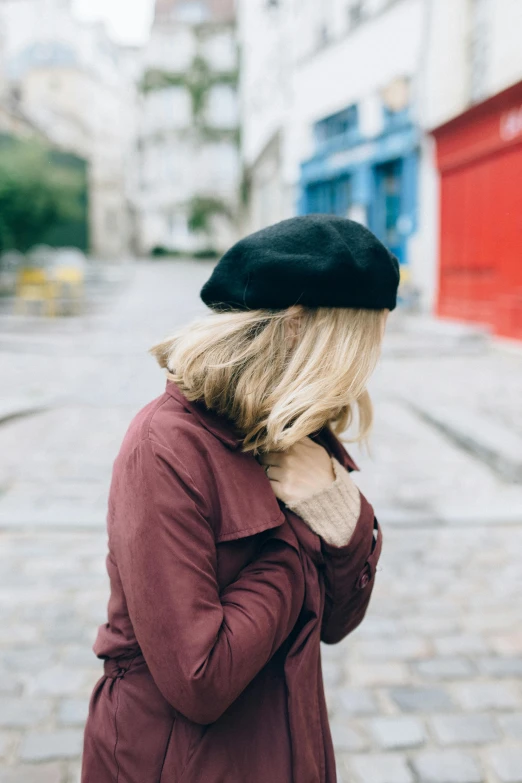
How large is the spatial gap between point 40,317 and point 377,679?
14.7 metres

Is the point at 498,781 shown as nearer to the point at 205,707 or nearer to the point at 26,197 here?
the point at 205,707

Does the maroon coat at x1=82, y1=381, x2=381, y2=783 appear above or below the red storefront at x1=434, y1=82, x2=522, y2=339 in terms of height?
below

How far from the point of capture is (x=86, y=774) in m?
1.37

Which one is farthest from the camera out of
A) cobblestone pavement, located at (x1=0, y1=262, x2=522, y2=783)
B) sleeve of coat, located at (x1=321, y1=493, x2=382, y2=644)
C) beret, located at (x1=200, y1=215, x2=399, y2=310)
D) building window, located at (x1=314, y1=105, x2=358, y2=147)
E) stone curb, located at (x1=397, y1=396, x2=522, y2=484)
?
building window, located at (x1=314, y1=105, x2=358, y2=147)

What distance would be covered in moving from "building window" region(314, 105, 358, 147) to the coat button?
18429 mm

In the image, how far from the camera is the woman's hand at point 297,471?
133cm

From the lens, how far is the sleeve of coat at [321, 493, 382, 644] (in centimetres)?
137

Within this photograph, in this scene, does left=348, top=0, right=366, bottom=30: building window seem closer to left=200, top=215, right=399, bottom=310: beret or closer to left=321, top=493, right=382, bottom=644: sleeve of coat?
left=200, top=215, right=399, bottom=310: beret

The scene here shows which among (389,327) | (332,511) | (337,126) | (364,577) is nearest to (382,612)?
(364,577)

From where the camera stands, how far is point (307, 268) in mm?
1235

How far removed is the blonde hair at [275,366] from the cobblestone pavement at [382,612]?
1640mm

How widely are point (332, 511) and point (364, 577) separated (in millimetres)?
182

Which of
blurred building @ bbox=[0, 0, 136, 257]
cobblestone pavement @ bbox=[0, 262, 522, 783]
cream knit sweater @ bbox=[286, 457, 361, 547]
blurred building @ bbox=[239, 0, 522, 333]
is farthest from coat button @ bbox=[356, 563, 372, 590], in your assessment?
blurred building @ bbox=[0, 0, 136, 257]

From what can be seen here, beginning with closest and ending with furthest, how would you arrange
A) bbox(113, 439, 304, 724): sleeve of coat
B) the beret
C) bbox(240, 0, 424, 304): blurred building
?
1. bbox(113, 439, 304, 724): sleeve of coat
2. the beret
3. bbox(240, 0, 424, 304): blurred building
